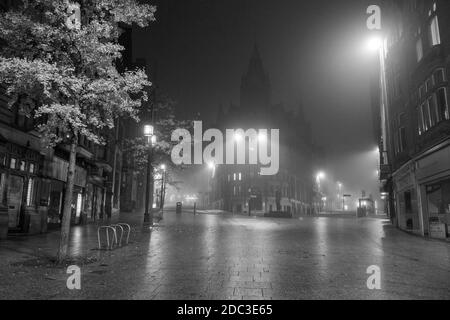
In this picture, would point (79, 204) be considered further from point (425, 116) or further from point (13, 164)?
point (425, 116)

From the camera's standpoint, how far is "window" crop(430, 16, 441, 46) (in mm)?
16803

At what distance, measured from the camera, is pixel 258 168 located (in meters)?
81.7

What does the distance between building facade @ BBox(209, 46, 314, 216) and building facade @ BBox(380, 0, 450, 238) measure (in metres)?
54.6

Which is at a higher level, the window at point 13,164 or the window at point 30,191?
the window at point 13,164

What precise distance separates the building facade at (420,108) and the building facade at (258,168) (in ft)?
179

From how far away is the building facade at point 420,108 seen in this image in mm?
16156

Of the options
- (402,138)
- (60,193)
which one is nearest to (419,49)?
(402,138)

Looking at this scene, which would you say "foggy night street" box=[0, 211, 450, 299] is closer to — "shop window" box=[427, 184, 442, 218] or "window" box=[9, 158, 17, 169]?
→ "window" box=[9, 158, 17, 169]

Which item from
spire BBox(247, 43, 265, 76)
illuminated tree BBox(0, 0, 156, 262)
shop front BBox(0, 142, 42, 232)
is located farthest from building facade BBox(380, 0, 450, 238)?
spire BBox(247, 43, 265, 76)

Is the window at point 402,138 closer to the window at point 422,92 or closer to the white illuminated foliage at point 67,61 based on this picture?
the window at point 422,92

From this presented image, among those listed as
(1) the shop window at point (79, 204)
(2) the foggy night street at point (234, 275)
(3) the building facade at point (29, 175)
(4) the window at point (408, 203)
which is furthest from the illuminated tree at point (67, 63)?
(4) the window at point (408, 203)

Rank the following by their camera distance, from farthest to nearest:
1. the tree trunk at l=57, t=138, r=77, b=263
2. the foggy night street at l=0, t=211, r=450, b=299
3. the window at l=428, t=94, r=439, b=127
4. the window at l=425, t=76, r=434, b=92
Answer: the window at l=425, t=76, r=434, b=92
the window at l=428, t=94, r=439, b=127
the tree trunk at l=57, t=138, r=77, b=263
the foggy night street at l=0, t=211, r=450, b=299

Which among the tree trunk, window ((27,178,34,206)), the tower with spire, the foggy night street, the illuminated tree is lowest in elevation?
the foggy night street
